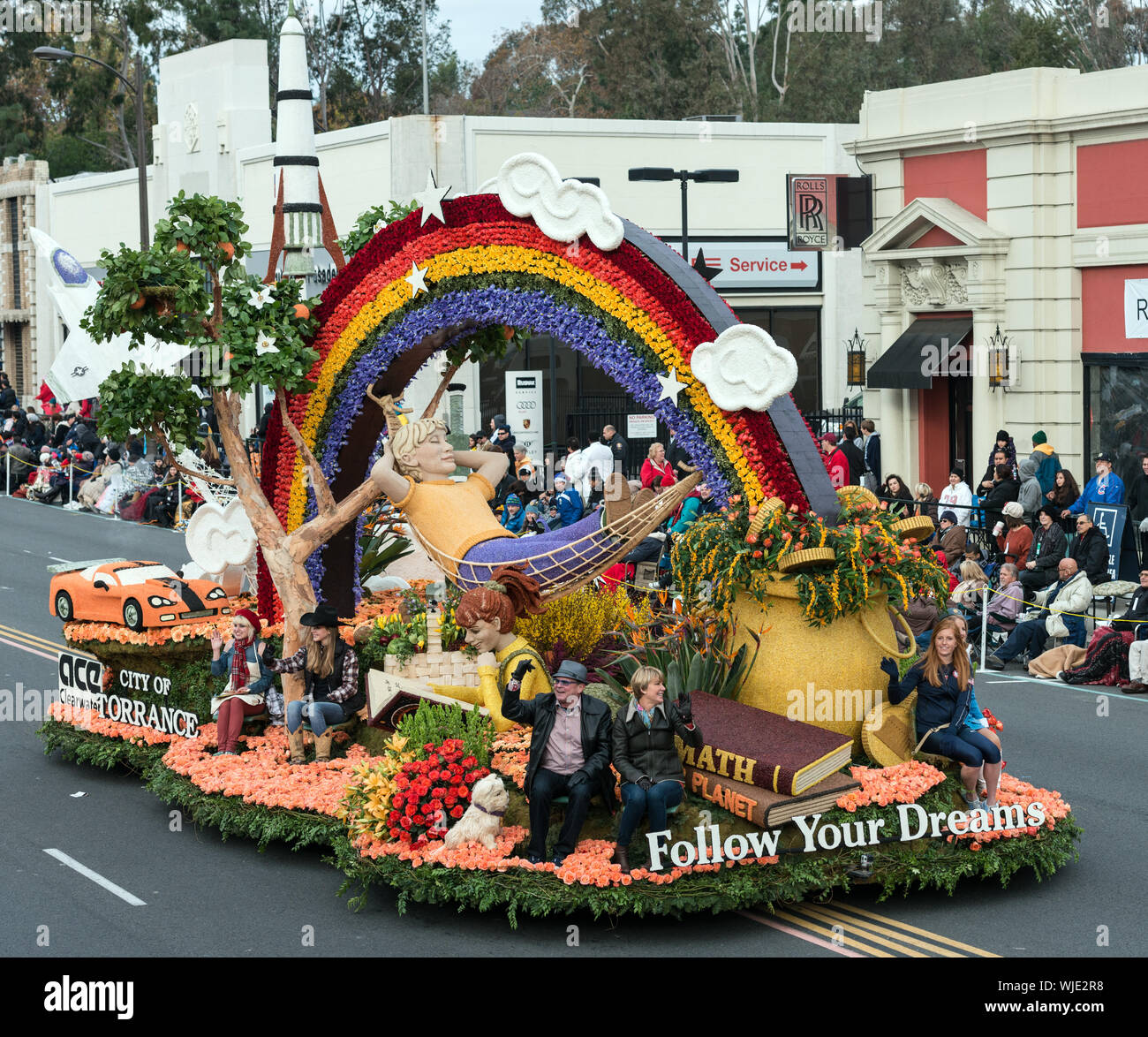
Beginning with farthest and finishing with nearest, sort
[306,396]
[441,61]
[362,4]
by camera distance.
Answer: [441,61] < [362,4] < [306,396]

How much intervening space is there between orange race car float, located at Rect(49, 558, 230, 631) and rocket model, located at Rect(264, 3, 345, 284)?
3249 mm

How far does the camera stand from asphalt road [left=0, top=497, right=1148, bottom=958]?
32.2 feet

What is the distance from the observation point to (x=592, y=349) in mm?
12406

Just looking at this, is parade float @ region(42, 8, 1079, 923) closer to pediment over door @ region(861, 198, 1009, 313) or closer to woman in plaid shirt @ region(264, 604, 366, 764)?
woman in plaid shirt @ region(264, 604, 366, 764)

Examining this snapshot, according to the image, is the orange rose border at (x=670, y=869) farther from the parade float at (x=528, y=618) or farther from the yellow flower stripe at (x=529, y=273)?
the yellow flower stripe at (x=529, y=273)

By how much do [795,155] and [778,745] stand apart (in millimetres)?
28709

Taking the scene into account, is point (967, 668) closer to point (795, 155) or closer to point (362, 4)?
point (795, 155)

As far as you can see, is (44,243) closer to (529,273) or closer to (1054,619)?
(529,273)

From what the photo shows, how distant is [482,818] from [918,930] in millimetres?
2792

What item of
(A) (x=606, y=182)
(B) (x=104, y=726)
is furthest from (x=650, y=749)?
(A) (x=606, y=182)

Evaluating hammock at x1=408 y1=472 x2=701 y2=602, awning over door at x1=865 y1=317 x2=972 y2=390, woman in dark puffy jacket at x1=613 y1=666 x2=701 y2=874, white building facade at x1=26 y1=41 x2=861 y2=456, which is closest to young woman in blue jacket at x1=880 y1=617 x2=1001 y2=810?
woman in dark puffy jacket at x1=613 y1=666 x2=701 y2=874

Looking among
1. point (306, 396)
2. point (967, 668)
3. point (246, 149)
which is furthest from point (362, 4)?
point (967, 668)

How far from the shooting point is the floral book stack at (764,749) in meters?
10.3

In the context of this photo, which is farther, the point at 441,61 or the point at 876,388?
the point at 441,61
